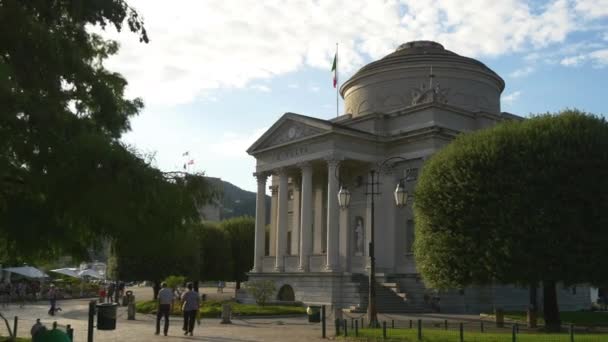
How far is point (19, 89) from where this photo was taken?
1174 cm

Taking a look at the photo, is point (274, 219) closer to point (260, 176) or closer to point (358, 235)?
point (260, 176)

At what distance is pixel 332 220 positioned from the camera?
42.4m

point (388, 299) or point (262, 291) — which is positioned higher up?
point (262, 291)

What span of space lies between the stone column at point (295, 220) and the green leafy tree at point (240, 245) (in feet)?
60.2

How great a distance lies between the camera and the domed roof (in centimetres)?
4744

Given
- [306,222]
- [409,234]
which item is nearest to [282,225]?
[306,222]

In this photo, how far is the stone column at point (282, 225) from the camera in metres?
45.6

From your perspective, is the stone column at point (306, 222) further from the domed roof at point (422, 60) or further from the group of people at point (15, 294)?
the group of people at point (15, 294)

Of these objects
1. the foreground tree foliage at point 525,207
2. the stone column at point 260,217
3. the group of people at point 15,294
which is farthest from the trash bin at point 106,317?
the group of people at point 15,294

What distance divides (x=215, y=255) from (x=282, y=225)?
62.0ft

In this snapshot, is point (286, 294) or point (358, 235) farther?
point (358, 235)

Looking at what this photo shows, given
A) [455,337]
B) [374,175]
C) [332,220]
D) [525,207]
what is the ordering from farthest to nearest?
[374,175] < [332,220] < [525,207] < [455,337]

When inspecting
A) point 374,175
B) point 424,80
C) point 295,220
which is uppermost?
point 424,80

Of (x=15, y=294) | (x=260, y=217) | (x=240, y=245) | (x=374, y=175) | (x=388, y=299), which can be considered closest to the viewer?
(x=388, y=299)
